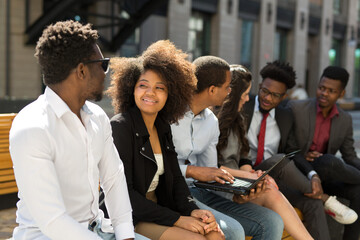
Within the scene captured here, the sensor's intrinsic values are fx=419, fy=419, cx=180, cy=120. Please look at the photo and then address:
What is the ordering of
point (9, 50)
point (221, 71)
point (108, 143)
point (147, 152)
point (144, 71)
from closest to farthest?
point (108, 143)
point (147, 152)
point (144, 71)
point (221, 71)
point (9, 50)

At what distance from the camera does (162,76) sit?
2.65 metres

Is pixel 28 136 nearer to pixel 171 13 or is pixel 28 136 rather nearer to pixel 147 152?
pixel 147 152

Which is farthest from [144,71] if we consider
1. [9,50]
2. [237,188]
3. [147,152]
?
[9,50]

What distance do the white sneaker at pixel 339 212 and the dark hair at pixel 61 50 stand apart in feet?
9.07

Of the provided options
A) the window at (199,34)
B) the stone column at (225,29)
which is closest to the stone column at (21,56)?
the window at (199,34)

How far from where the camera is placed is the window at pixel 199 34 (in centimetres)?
1753

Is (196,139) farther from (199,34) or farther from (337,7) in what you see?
(337,7)

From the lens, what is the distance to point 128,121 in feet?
8.22

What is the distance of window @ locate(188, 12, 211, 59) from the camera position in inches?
690

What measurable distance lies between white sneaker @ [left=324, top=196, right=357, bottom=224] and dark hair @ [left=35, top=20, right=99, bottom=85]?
2763mm

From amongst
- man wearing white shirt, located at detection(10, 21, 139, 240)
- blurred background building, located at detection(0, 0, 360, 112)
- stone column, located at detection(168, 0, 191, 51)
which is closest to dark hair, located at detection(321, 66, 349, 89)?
man wearing white shirt, located at detection(10, 21, 139, 240)

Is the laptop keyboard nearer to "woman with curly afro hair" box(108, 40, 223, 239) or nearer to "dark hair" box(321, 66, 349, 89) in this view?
"woman with curly afro hair" box(108, 40, 223, 239)

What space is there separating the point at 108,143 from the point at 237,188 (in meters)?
0.99

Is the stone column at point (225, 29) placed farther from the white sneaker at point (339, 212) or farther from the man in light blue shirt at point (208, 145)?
the man in light blue shirt at point (208, 145)
